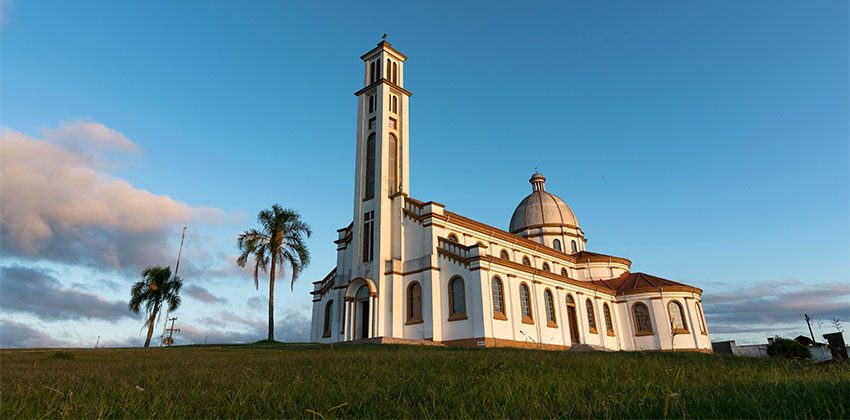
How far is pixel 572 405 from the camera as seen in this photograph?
4.15 meters

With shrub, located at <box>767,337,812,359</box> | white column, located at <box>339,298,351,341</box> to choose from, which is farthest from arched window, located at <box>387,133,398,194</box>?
shrub, located at <box>767,337,812,359</box>

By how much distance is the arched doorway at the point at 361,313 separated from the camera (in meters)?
30.8

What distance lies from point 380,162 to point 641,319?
2490 centimetres

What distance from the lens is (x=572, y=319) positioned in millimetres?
35812

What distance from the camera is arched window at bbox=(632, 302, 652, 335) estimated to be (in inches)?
1548

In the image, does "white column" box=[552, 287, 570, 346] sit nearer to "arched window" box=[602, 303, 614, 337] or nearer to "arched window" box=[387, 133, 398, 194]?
"arched window" box=[602, 303, 614, 337]

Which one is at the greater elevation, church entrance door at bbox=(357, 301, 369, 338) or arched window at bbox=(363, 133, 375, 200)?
arched window at bbox=(363, 133, 375, 200)

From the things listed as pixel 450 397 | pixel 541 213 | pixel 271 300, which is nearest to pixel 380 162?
pixel 271 300

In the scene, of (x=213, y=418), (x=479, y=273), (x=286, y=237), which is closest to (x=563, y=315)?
(x=479, y=273)

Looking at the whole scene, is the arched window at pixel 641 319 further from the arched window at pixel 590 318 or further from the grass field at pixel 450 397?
the grass field at pixel 450 397

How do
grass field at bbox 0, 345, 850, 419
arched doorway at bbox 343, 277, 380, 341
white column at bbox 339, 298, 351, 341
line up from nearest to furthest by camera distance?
grass field at bbox 0, 345, 850, 419 < arched doorway at bbox 343, 277, 380, 341 < white column at bbox 339, 298, 351, 341

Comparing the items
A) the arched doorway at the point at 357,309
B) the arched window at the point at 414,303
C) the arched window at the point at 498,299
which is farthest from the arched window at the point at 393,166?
the arched window at the point at 498,299

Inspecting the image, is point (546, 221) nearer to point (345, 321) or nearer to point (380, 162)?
point (380, 162)

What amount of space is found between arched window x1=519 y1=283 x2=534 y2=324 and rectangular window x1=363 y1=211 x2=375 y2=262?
33.0ft
